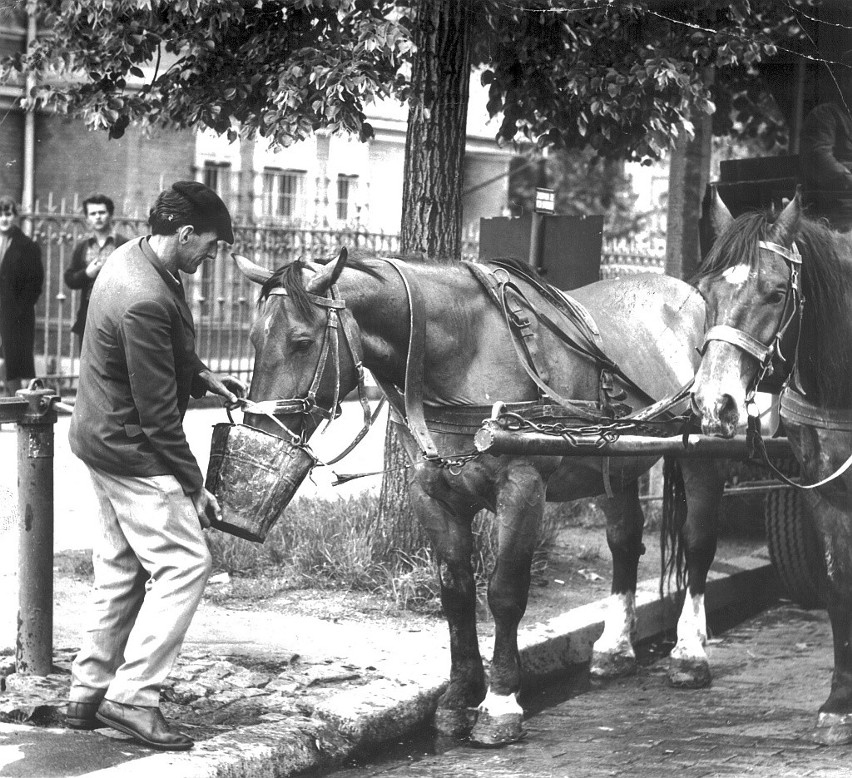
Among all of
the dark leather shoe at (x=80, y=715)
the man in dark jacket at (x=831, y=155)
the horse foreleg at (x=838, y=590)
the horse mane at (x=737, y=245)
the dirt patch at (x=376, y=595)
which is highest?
the man in dark jacket at (x=831, y=155)

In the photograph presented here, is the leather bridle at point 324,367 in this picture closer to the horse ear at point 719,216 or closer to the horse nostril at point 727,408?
the horse nostril at point 727,408

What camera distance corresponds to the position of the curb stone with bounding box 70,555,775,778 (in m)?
4.23

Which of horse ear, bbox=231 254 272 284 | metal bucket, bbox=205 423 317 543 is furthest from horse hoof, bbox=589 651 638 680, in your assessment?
horse ear, bbox=231 254 272 284

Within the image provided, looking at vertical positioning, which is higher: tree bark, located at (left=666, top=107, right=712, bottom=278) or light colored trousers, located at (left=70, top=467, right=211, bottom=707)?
tree bark, located at (left=666, top=107, right=712, bottom=278)

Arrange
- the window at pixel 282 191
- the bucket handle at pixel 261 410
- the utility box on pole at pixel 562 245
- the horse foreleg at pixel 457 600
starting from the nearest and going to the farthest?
the bucket handle at pixel 261 410
the horse foreleg at pixel 457 600
the utility box on pole at pixel 562 245
the window at pixel 282 191

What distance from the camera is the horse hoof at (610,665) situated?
20.1 feet

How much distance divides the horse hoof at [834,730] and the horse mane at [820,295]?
1.23m

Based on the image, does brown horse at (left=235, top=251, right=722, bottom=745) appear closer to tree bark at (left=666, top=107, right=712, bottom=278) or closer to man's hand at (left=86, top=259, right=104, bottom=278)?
tree bark at (left=666, top=107, right=712, bottom=278)

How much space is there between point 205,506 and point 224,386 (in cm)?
48

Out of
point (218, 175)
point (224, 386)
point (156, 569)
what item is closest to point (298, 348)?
point (224, 386)

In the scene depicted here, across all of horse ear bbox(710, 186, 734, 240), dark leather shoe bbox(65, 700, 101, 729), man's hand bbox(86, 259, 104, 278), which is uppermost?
horse ear bbox(710, 186, 734, 240)

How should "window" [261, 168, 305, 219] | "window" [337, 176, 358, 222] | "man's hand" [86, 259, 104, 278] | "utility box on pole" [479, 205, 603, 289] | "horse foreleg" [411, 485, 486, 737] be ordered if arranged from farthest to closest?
"window" [261, 168, 305, 219] < "window" [337, 176, 358, 222] < "man's hand" [86, 259, 104, 278] < "utility box on pole" [479, 205, 603, 289] < "horse foreleg" [411, 485, 486, 737]

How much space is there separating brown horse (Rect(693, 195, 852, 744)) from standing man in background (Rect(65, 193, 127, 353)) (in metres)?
6.49

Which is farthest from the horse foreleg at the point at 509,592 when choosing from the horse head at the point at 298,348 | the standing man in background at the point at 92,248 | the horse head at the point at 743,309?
the standing man in background at the point at 92,248
